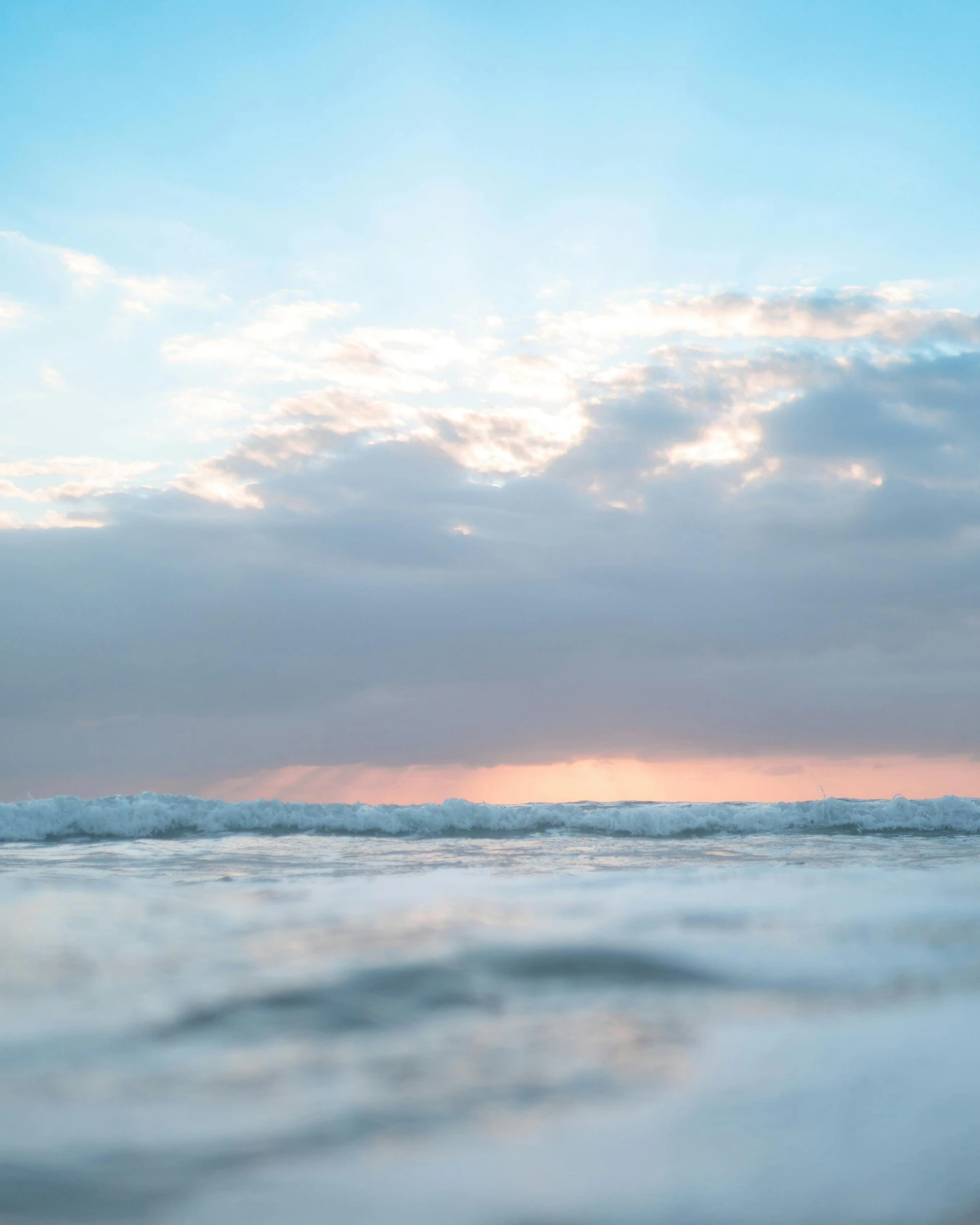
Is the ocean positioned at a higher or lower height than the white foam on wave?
higher

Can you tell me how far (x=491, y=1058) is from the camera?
7.97 feet

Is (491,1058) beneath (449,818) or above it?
above

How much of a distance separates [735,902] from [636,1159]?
4.16 metres

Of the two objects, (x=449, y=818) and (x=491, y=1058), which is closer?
(x=491, y=1058)

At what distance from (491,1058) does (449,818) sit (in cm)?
1612

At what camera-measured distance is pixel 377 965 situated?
3539mm

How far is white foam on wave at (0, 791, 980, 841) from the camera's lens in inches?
634

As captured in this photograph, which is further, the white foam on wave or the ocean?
the white foam on wave

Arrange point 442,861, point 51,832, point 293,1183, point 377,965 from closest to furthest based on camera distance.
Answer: point 293,1183
point 377,965
point 442,861
point 51,832

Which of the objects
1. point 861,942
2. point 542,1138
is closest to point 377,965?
point 542,1138

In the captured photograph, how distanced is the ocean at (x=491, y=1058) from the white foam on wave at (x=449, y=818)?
434 inches

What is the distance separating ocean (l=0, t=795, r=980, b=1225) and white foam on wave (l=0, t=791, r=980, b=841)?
434 inches

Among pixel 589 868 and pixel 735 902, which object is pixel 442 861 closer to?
pixel 589 868

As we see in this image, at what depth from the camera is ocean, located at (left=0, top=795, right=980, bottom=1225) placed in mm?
1640
